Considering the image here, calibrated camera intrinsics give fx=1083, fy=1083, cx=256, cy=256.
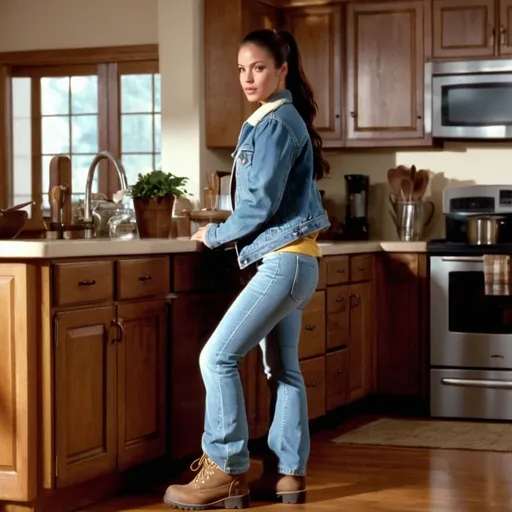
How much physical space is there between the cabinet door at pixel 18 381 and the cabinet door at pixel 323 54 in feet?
9.17

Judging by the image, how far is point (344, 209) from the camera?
5941 mm

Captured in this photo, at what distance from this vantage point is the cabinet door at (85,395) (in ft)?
10.5

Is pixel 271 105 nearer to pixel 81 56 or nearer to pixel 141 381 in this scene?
pixel 141 381

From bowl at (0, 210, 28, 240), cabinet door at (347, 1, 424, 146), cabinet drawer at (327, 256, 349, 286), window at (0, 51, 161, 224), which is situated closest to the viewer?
bowl at (0, 210, 28, 240)

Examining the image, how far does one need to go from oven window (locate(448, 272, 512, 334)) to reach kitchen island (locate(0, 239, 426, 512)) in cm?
94

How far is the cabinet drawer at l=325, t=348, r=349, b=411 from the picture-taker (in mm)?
4844

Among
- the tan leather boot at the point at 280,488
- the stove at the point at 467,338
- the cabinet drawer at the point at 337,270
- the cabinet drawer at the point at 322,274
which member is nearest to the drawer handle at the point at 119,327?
the tan leather boot at the point at 280,488

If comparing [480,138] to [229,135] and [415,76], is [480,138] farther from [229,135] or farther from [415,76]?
[229,135]

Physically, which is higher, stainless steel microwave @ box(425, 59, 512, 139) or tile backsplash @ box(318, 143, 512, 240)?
stainless steel microwave @ box(425, 59, 512, 139)

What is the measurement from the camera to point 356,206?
576 cm

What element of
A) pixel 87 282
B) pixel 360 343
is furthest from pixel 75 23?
pixel 87 282

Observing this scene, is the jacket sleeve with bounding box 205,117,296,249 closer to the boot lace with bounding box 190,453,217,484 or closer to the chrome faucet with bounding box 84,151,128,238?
the boot lace with bounding box 190,453,217,484

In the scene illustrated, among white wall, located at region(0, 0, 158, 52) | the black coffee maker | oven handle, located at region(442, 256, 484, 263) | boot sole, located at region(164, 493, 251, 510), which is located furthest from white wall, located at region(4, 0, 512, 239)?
boot sole, located at region(164, 493, 251, 510)

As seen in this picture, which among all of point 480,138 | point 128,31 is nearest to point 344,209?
point 480,138
